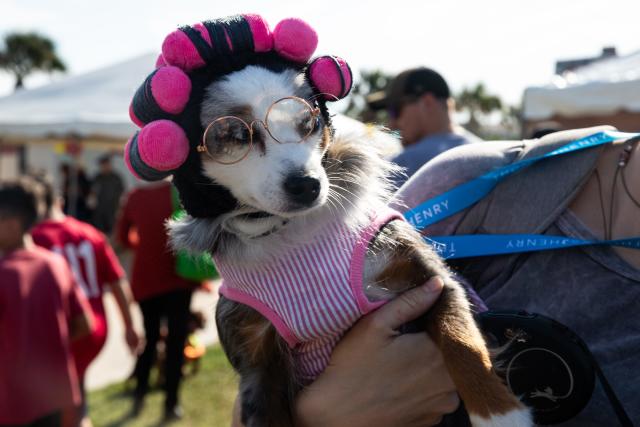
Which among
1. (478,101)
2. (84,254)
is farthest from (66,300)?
(478,101)

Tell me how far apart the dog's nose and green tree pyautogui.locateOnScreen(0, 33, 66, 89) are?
56.1m

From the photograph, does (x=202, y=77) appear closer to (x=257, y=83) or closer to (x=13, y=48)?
(x=257, y=83)

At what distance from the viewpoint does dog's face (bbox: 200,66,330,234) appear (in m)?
1.48

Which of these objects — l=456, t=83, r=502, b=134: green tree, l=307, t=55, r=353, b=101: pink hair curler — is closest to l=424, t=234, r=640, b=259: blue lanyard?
l=307, t=55, r=353, b=101: pink hair curler

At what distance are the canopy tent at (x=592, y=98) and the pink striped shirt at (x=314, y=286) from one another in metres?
4.67

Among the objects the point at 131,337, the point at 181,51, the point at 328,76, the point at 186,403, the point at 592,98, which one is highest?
the point at 181,51

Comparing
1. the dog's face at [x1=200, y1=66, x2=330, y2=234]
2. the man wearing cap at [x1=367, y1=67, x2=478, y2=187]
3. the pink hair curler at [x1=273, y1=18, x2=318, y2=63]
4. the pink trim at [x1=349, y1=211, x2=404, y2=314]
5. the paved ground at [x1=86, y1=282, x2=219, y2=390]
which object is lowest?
the paved ground at [x1=86, y1=282, x2=219, y2=390]

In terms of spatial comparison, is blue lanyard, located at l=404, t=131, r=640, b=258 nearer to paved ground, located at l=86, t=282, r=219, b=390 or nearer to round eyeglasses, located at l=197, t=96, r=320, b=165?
round eyeglasses, located at l=197, t=96, r=320, b=165

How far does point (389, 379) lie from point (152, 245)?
13.1 ft

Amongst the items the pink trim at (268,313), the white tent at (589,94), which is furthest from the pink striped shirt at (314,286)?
the white tent at (589,94)

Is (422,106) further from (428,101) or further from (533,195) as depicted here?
(533,195)

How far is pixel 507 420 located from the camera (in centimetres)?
145

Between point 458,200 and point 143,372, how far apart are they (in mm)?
4546

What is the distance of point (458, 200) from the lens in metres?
1.59
